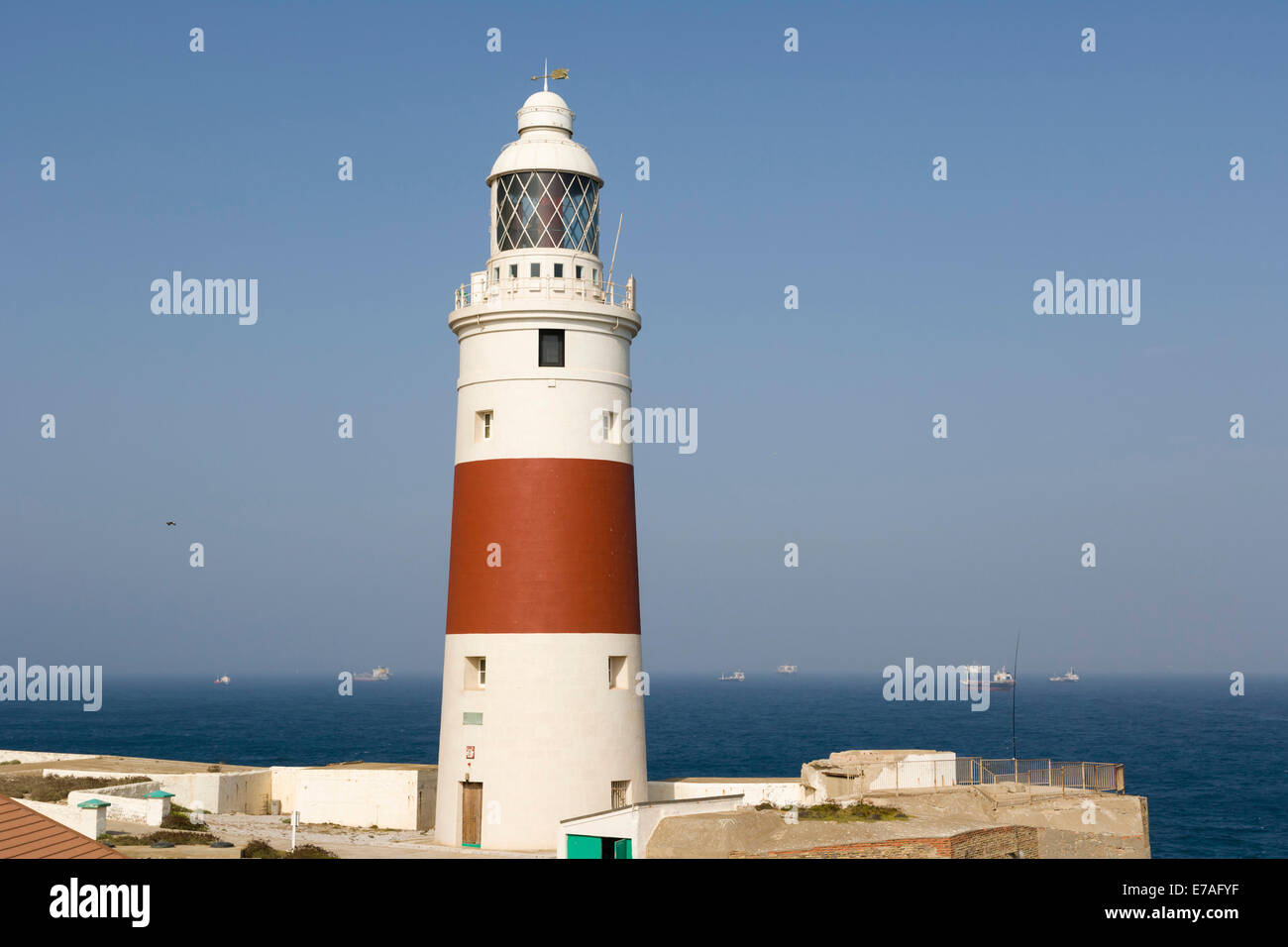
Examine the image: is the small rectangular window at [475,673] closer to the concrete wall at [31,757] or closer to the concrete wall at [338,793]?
the concrete wall at [338,793]

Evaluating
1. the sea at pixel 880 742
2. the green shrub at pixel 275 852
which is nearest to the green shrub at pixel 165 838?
the green shrub at pixel 275 852


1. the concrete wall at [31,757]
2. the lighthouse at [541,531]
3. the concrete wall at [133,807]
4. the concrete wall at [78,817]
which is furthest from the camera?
the concrete wall at [31,757]

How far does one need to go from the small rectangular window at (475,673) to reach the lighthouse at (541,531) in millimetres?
48

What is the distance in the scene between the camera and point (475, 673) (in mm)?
32531

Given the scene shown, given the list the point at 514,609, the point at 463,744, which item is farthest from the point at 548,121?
the point at 463,744

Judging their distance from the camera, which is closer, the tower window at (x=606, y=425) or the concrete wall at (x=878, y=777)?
the tower window at (x=606, y=425)

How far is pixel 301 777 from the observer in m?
37.9

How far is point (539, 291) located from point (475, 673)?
30.7ft

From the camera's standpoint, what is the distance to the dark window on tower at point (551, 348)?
107 ft

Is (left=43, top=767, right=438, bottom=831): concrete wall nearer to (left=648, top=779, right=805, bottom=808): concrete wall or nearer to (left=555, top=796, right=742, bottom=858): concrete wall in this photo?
(left=648, top=779, right=805, bottom=808): concrete wall

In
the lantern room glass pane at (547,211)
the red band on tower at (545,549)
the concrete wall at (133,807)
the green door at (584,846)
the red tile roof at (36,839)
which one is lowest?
the green door at (584,846)

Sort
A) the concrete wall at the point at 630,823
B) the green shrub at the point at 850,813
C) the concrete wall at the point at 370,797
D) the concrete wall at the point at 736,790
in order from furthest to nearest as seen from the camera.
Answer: the concrete wall at the point at 370,797 < the concrete wall at the point at 736,790 < the green shrub at the point at 850,813 < the concrete wall at the point at 630,823

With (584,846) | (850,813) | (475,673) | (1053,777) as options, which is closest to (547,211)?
(475,673)
